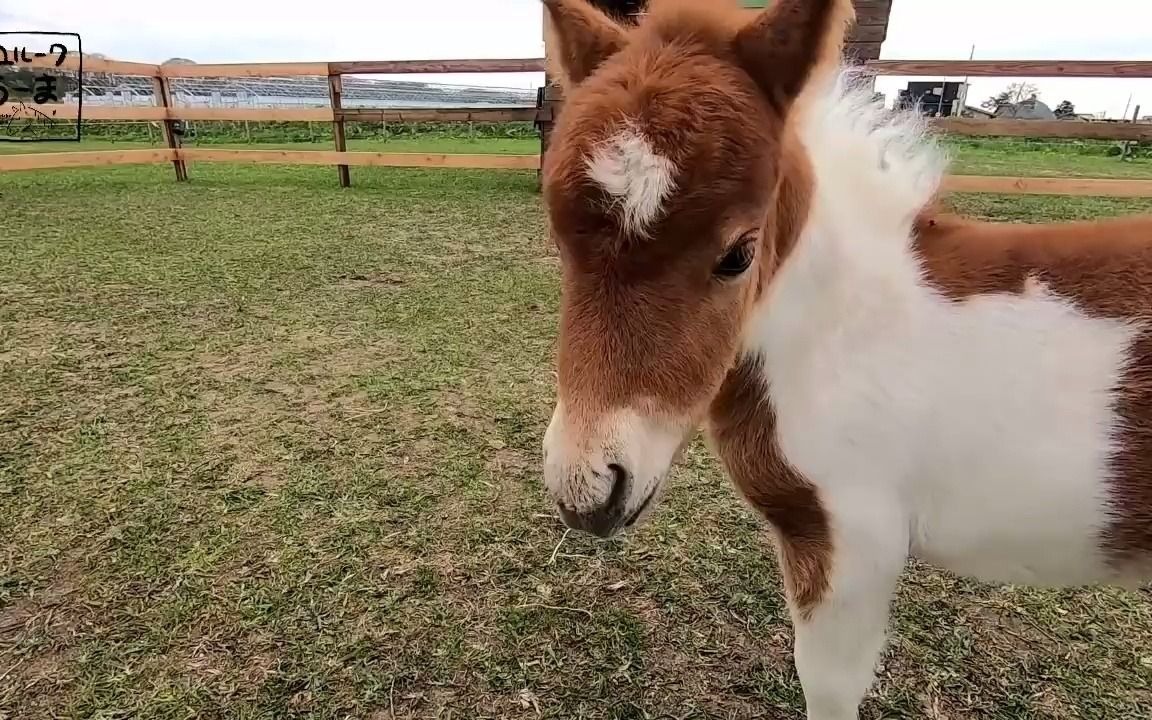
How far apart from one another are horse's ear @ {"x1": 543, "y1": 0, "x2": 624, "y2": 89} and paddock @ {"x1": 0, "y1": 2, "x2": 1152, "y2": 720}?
865 mm

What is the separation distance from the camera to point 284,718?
163cm

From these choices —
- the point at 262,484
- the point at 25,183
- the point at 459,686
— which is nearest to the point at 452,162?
the point at 25,183

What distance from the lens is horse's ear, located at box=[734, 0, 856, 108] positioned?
1.00m

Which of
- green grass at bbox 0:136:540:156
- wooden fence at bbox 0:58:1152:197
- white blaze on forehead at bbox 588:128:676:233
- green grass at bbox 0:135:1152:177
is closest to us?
white blaze on forehead at bbox 588:128:676:233

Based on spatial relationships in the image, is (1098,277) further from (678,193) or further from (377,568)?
(377,568)

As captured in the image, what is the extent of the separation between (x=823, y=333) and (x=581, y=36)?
690 millimetres

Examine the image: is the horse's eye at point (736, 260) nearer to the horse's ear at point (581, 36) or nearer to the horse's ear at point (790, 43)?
the horse's ear at point (790, 43)

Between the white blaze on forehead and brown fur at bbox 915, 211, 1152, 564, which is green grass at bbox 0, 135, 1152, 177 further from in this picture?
the white blaze on forehead

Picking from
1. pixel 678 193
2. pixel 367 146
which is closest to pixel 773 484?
pixel 678 193

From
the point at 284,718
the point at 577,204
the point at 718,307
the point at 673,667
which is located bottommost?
the point at 284,718

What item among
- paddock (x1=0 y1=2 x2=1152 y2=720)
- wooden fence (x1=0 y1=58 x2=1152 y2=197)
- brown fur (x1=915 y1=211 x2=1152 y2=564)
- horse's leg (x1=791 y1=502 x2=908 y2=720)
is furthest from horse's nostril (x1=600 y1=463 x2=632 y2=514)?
wooden fence (x1=0 y1=58 x2=1152 y2=197)

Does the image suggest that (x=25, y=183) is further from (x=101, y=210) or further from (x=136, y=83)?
(x=136, y=83)

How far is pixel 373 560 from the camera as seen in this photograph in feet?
6.98

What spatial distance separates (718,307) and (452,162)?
296 inches
